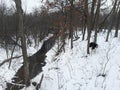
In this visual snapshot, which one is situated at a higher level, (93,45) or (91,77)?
(93,45)

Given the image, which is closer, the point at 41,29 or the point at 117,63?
the point at 117,63

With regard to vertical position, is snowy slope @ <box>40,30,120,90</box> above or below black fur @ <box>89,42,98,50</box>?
below

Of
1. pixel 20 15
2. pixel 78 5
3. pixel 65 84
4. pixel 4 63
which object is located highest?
pixel 78 5

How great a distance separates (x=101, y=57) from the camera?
578 inches

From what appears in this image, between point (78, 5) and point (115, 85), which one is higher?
point (78, 5)

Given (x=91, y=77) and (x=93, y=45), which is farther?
(x=93, y=45)

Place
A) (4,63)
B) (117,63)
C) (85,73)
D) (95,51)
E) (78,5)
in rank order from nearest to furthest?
(85,73)
(117,63)
(95,51)
(78,5)
(4,63)

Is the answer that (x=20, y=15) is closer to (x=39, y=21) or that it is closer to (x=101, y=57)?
(x=101, y=57)

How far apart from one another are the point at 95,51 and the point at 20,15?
6174 mm

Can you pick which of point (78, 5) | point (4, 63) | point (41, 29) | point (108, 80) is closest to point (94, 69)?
point (108, 80)

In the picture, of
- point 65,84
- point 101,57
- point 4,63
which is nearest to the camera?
point 65,84

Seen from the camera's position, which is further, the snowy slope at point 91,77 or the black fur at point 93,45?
the black fur at point 93,45

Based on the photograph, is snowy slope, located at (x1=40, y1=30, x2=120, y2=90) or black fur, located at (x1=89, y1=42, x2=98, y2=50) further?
black fur, located at (x1=89, y1=42, x2=98, y2=50)

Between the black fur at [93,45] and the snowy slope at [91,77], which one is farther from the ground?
the black fur at [93,45]
